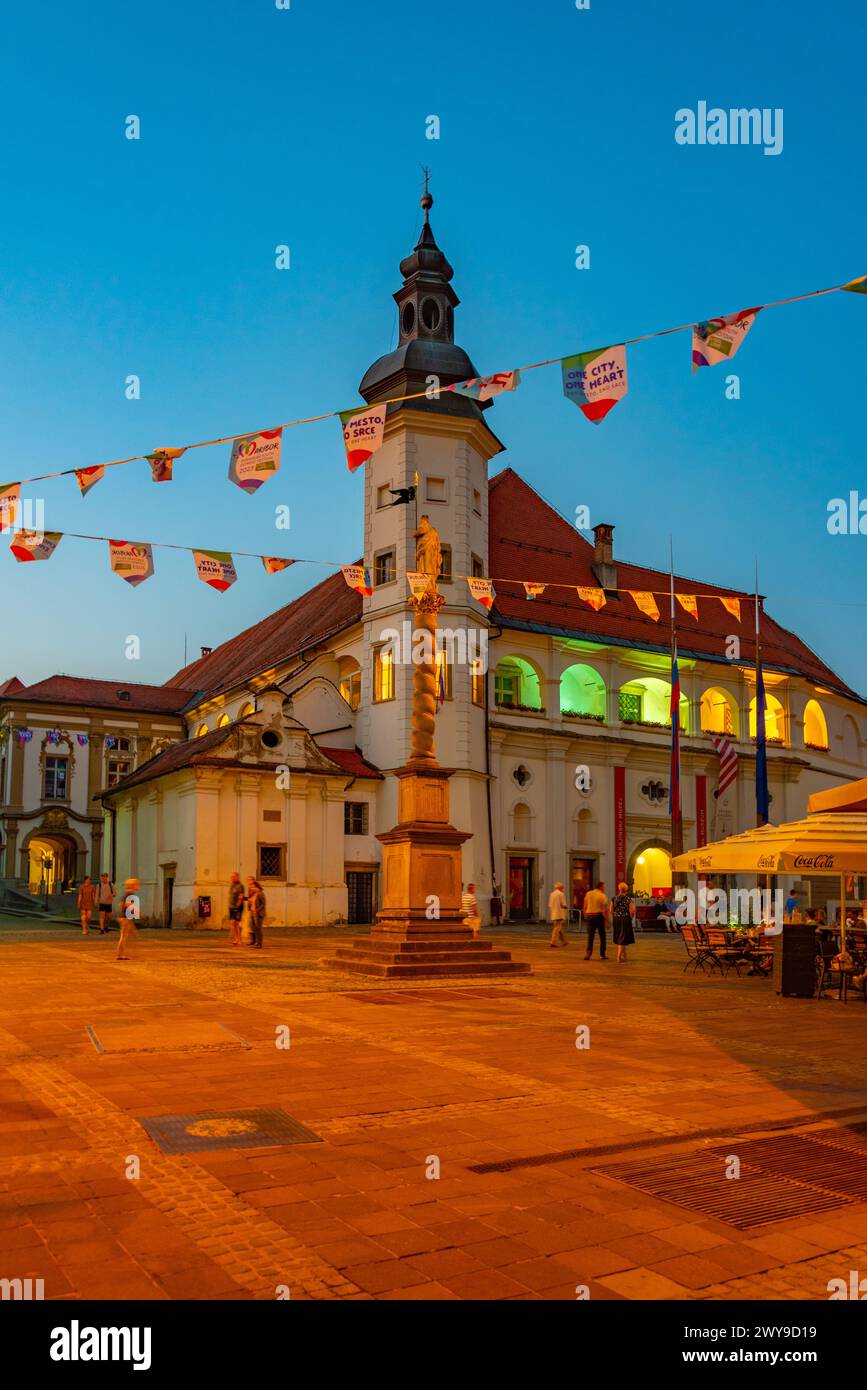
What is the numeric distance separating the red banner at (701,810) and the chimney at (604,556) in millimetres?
9795

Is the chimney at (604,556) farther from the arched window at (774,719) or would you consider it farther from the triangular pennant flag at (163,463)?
the triangular pennant flag at (163,463)

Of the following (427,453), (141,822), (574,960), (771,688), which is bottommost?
(574,960)

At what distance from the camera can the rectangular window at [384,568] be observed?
4312cm

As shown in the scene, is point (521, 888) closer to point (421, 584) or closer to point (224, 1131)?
point (421, 584)

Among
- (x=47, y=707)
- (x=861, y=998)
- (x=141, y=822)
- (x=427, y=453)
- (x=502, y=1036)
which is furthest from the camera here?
(x=47, y=707)

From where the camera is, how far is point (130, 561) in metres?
20.2

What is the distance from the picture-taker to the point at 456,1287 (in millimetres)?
4535

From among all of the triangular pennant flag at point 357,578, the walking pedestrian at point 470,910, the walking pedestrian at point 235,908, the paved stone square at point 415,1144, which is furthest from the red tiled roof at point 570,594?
the paved stone square at point 415,1144

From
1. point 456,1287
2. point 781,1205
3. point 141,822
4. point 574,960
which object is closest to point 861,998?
point 574,960

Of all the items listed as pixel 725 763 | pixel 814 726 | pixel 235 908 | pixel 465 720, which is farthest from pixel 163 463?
pixel 814 726

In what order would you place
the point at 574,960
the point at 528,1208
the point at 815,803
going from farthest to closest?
the point at 574,960 < the point at 815,803 < the point at 528,1208

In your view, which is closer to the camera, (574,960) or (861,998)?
(861,998)
